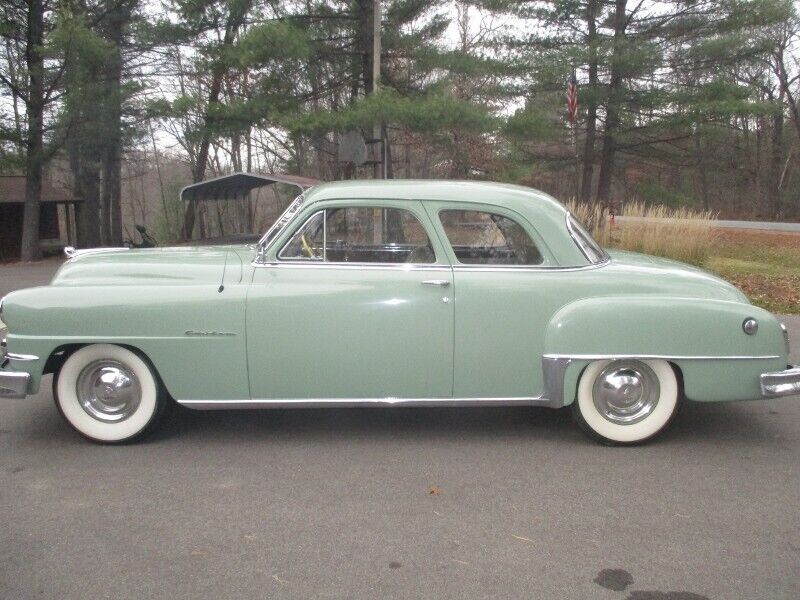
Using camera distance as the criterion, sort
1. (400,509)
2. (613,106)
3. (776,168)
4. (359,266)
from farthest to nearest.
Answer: (776,168)
(613,106)
(359,266)
(400,509)

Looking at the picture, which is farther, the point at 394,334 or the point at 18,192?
the point at 18,192

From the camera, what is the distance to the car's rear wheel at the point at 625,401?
4582mm

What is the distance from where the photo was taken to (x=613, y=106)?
2609cm

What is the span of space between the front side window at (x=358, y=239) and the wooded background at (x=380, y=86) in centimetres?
1016

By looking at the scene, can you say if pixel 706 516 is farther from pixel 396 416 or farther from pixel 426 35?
pixel 426 35

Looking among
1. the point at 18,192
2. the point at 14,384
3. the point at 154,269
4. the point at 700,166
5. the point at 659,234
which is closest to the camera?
the point at 14,384

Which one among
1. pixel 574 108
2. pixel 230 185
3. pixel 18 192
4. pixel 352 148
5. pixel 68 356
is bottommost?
pixel 68 356

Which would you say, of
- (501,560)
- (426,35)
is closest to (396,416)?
(501,560)

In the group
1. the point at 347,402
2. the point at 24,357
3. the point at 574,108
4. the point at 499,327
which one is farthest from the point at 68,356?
the point at 574,108

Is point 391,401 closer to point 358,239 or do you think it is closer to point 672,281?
point 358,239

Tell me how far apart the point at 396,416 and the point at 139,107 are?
20.0m

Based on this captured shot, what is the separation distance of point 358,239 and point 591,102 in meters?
23.5

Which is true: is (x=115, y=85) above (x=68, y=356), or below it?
above

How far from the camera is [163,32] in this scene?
1792cm
